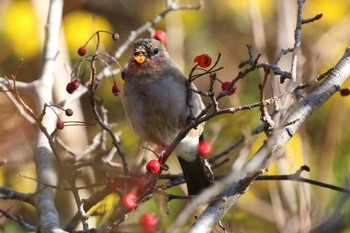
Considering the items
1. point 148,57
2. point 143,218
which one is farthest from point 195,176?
point 143,218

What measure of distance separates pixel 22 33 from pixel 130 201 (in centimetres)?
371

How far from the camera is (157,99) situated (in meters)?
4.39

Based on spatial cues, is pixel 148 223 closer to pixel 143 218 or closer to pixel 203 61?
pixel 143 218

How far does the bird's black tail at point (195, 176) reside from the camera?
171 inches

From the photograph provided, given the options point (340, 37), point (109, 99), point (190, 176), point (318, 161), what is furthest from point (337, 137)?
point (109, 99)

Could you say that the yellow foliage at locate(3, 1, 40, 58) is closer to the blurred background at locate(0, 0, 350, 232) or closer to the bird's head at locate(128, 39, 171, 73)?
the blurred background at locate(0, 0, 350, 232)

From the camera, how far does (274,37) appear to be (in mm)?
6938

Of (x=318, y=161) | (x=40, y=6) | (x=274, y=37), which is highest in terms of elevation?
(x=40, y=6)

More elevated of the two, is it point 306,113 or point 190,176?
point 306,113

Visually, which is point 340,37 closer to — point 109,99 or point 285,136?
point 109,99

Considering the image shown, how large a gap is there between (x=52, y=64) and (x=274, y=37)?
3147 millimetres

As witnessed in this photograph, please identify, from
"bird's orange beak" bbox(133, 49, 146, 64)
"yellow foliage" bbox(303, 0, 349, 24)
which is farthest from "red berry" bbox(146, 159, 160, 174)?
"yellow foliage" bbox(303, 0, 349, 24)

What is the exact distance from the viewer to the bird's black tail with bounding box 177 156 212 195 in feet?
14.2

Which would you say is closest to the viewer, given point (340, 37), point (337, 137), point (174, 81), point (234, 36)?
point (174, 81)
